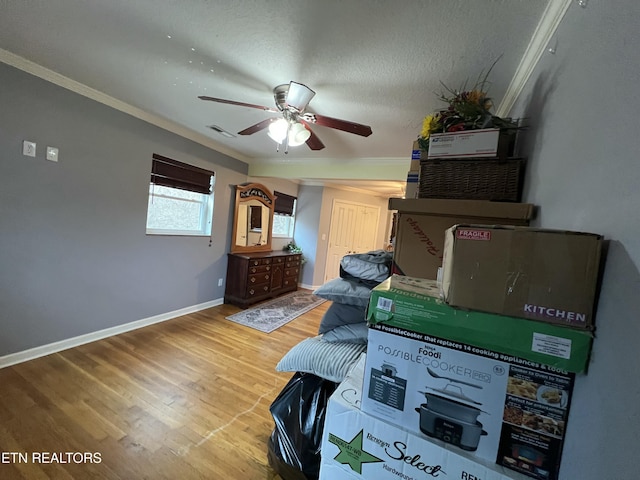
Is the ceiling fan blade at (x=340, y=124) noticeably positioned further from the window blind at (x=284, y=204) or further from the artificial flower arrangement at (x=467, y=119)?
the window blind at (x=284, y=204)

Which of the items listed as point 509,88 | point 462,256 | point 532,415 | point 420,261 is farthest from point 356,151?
point 532,415

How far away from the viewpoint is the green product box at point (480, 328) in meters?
0.54

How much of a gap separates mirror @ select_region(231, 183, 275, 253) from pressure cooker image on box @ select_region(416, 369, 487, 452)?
3932 millimetres

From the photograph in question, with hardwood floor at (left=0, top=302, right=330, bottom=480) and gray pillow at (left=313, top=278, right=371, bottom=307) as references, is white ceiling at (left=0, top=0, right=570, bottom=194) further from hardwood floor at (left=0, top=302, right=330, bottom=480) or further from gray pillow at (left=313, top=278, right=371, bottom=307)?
hardwood floor at (left=0, top=302, right=330, bottom=480)

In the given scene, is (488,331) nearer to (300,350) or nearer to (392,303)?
(392,303)

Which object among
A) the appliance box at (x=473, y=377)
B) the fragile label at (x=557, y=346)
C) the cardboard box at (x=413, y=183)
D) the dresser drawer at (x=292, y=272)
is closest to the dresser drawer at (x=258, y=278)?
the dresser drawer at (x=292, y=272)

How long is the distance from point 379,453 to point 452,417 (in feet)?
0.74

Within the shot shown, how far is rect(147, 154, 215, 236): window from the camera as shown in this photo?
3.10 metres

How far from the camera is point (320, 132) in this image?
2734 mm

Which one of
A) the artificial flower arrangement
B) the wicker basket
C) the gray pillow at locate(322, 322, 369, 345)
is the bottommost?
the gray pillow at locate(322, 322, 369, 345)

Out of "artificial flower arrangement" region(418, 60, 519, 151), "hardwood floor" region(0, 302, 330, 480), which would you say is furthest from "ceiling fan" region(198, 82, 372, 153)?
"hardwood floor" region(0, 302, 330, 480)

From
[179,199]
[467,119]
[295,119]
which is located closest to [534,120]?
[467,119]

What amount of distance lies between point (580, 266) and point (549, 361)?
207 millimetres

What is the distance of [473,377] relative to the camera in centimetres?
61
